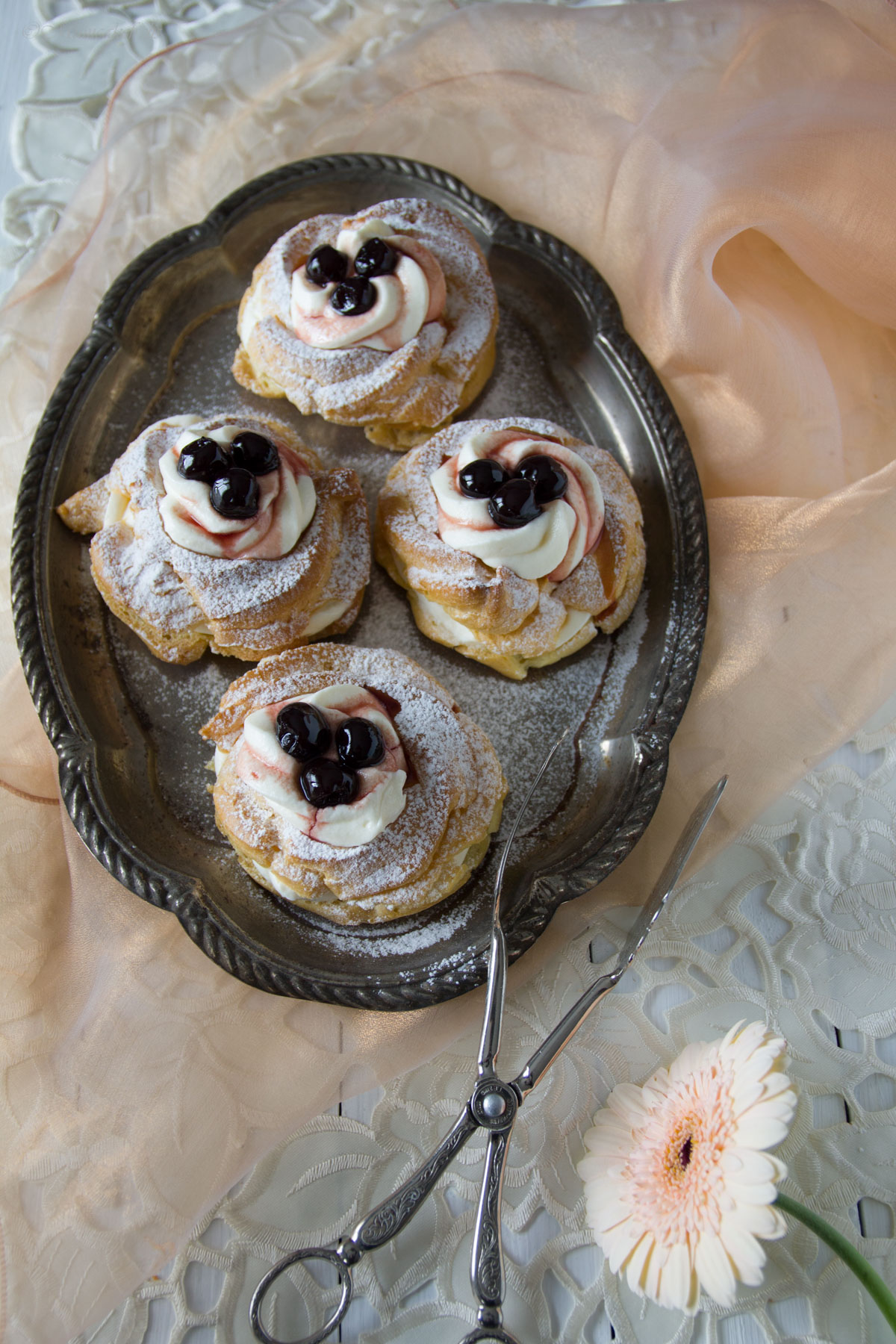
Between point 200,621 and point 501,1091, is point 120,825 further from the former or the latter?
point 501,1091

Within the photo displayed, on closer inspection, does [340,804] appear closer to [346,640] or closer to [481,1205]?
[346,640]

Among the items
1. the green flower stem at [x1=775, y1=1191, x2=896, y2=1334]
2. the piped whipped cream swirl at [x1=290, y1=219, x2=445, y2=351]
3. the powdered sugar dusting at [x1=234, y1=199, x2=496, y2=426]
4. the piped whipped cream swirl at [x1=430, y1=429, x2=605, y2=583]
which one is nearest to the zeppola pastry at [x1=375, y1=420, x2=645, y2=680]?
the piped whipped cream swirl at [x1=430, y1=429, x2=605, y2=583]

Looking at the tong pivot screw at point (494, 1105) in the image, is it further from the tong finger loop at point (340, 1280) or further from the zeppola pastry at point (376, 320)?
the zeppola pastry at point (376, 320)

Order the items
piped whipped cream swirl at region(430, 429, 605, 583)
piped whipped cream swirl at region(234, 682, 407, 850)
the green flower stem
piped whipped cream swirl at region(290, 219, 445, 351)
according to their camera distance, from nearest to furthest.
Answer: the green flower stem < piped whipped cream swirl at region(234, 682, 407, 850) < piped whipped cream swirl at region(430, 429, 605, 583) < piped whipped cream swirl at region(290, 219, 445, 351)

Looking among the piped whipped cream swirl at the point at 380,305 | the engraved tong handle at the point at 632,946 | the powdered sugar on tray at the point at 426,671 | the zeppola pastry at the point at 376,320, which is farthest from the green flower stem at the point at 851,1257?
the piped whipped cream swirl at the point at 380,305

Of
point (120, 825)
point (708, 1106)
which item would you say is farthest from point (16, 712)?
point (708, 1106)

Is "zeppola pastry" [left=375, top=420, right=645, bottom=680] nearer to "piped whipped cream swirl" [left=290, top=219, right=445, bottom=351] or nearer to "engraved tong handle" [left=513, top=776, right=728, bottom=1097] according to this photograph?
"piped whipped cream swirl" [left=290, top=219, right=445, bottom=351]
